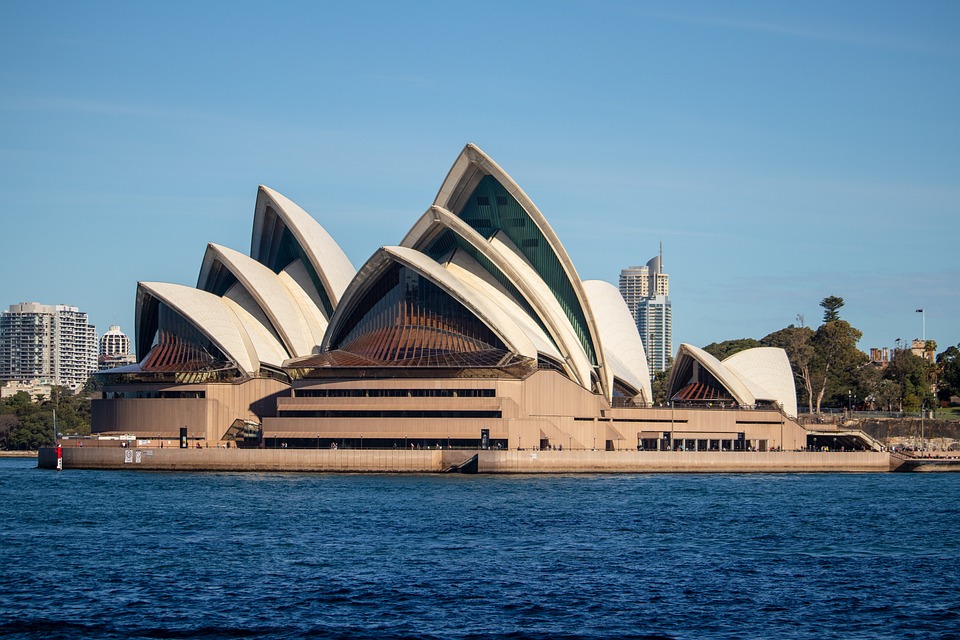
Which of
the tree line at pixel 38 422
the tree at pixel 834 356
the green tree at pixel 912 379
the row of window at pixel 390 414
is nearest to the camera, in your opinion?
the row of window at pixel 390 414

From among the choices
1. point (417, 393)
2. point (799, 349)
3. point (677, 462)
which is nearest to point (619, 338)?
point (677, 462)

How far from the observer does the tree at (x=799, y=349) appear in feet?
449

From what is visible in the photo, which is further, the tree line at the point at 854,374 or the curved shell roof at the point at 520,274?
the tree line at the point at 854,374

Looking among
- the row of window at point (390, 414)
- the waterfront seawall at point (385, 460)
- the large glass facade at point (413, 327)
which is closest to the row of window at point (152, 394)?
the waterfront seawall at point (385, 460)

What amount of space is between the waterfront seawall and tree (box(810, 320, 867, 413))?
183 feet

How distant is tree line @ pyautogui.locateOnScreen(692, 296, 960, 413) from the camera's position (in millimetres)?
137250

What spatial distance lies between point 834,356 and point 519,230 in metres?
66.4

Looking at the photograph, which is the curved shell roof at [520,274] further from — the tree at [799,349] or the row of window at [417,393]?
the tree at [799,349]

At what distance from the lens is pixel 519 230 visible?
8844 cm

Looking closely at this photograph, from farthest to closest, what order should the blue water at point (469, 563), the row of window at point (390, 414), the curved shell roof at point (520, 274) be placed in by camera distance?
the curved shell roof at point (520, 274), the row of window at point (390, 414), the blue water at point (469, 563)

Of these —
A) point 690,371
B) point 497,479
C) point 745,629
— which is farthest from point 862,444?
point 745,629

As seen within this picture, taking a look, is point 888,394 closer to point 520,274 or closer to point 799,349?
point 799,349

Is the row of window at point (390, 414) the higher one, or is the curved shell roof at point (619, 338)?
the curved shell roof at point (619, 338)

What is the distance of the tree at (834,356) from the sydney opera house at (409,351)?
44.2 m
